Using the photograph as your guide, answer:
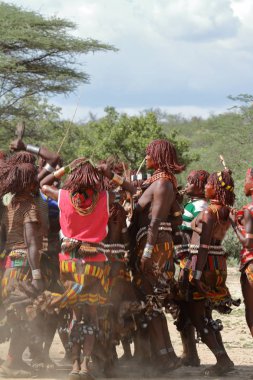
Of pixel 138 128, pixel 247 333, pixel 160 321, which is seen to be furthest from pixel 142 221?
pixel 138 128

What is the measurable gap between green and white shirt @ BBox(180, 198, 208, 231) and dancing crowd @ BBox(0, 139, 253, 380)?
209 mm

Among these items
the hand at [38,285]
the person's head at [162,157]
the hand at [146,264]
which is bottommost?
the hand at [38,285]

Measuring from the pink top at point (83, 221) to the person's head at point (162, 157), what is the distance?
0.71 metres

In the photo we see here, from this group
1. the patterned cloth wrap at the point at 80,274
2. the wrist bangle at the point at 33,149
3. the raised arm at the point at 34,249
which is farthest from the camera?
the wrist bangle at the point at 33,149

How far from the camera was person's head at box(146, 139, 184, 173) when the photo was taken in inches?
295

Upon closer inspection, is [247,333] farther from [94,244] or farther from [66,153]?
[66,153]

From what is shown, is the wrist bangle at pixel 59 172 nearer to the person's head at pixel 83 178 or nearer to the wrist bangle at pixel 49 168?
the person's head at pixel 83 178

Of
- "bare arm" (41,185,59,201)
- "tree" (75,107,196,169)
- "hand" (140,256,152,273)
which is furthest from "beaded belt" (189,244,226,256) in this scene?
"tree" (75,107,196,169)

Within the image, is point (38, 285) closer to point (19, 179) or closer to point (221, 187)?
point (19, 179)

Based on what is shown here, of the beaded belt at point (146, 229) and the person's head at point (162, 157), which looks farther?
the person's head at point (162, 157)

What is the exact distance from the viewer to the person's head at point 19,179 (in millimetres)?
7172

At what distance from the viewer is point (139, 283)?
7.51 m

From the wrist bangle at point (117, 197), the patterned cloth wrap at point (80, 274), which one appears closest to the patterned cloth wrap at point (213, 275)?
the wrist bangle at point (117, 197)

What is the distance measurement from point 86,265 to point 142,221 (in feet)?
A: 2.53
